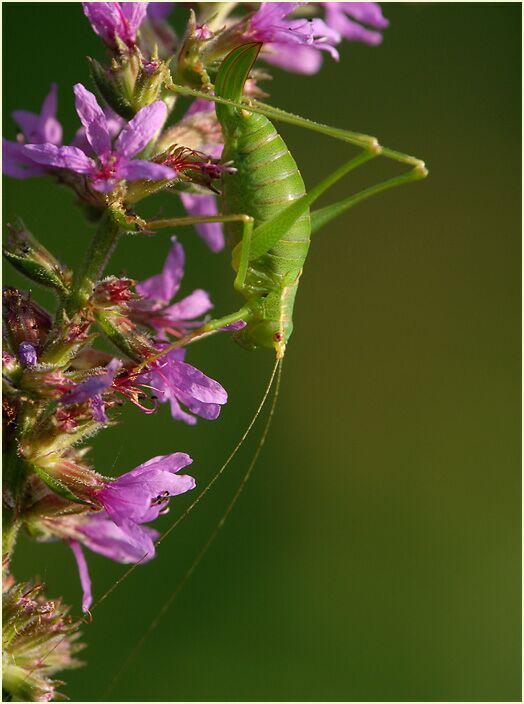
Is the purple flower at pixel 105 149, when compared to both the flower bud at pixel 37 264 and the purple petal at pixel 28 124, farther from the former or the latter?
the purple petal at pixel 28 124

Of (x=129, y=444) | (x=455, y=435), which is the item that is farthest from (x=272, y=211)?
(x=455, y=435)

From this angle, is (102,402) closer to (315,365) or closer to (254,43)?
(254,43)

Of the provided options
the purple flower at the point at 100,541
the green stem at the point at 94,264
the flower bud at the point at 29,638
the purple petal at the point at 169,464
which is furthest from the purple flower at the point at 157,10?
the flower bud at the point at 29,638

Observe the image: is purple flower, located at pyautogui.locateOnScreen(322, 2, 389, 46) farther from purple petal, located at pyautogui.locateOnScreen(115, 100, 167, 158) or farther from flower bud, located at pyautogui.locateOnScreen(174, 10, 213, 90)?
purple petal, located at pyautogui.locateOnScreen(115, 100, 167, 158)

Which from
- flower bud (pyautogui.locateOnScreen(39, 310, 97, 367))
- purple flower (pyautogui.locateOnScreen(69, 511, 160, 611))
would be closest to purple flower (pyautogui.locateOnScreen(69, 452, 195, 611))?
purple flower (pyautogui.locateOnScreen(69, 511, 160, 611))

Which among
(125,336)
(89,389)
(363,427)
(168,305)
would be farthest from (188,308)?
(363,427)

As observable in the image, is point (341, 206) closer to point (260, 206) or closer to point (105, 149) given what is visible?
point (260, 206)

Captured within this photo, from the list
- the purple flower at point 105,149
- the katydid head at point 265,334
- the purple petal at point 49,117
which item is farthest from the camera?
the purple petal at point 49,117
